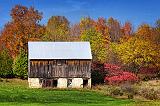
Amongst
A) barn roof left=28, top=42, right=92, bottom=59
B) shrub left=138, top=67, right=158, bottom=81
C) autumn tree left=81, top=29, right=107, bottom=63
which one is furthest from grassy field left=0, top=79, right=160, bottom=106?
autumn tree left=81, top=29, right=107, bottom=63

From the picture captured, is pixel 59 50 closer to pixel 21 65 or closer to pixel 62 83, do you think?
→ pixel 62 83

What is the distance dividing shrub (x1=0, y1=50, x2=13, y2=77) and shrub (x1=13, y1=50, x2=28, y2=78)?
1.46m

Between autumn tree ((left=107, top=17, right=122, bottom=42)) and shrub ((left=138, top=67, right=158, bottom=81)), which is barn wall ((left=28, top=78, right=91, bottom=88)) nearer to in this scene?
shrub ((left=138, top=67, right=158, bottom=81))

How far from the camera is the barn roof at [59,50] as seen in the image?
68.4 meters

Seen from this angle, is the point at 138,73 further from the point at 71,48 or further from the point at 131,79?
the point at 71,48

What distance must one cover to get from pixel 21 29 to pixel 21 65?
459 inches

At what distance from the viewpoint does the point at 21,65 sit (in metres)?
74.8

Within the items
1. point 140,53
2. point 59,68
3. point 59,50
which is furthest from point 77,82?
point 140,53

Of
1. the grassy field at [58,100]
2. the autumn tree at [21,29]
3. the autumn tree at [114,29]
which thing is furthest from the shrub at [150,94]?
the autumn tree at [114,29]

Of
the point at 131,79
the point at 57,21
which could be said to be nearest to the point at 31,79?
the point at 131,79

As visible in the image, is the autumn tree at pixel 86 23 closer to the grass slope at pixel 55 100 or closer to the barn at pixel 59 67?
the barn at pixel 59 67

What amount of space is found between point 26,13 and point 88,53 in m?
23.4

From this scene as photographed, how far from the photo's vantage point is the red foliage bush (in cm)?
6940

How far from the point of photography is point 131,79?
70375 mm
